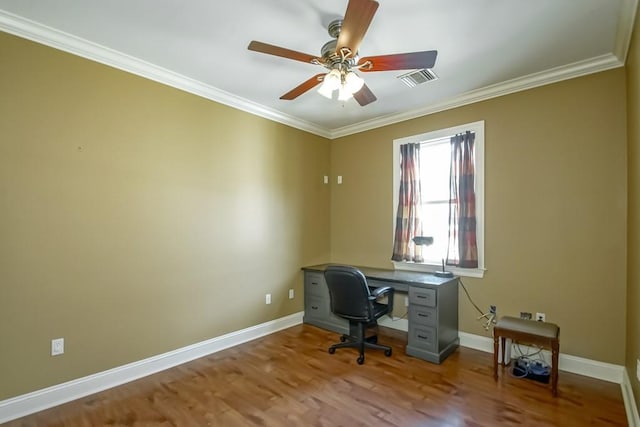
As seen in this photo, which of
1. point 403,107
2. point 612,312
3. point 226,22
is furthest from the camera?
point 403,107

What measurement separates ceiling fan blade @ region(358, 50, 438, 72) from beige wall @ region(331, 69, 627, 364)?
164 cm

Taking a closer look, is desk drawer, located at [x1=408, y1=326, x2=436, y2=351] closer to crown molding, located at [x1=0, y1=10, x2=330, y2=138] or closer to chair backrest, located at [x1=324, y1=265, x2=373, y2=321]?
chair backrest, located at [x1=324, y1=265, x2=373, y2=321]

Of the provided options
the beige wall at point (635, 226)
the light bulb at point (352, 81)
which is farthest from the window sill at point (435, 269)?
the light bulb at point (352, 81)

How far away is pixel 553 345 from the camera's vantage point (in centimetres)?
243

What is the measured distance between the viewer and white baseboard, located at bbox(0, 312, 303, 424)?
2197 mm

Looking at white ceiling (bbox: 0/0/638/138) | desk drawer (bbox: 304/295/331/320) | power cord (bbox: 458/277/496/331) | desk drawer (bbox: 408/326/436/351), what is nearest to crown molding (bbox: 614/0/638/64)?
white ceiling (bbox: 0/0/638/138)

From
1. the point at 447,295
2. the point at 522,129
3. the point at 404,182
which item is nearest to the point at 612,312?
the point at 447,295

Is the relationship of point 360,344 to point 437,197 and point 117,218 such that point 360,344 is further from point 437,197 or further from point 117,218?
point 117,218

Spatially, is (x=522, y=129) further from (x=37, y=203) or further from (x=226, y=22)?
(x=37, y=203)

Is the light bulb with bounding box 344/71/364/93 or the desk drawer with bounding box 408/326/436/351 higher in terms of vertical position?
the light bulb with bounding box 344/71/364/93

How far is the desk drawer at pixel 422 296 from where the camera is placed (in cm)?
306

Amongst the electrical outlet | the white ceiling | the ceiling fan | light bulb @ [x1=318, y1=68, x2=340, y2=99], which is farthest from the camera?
the electrical outlet

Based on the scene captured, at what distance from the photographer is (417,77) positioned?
300 centimetres

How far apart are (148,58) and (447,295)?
11.7ft
